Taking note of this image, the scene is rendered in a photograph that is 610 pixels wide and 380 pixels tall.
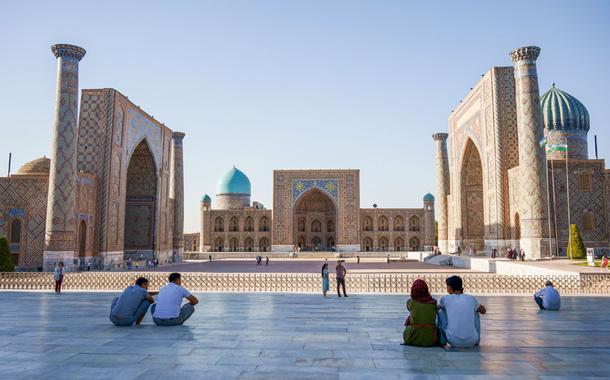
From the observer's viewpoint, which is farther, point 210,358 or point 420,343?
point 420,343

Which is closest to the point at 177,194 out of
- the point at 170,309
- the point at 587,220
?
the point at 587,220

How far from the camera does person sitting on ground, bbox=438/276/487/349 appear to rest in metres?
4.64

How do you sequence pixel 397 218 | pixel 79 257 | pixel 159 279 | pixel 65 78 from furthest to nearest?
pixel 397 218 < pixel 79 257 < pixel 65 78 < pixel 159 279

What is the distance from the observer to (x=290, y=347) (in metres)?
4.79

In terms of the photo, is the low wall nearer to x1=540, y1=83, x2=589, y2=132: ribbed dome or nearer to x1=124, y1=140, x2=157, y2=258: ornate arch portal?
x1=124, y1=140, x2=157, y2=258: ornate arch portal

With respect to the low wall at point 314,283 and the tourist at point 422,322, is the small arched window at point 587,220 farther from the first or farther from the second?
the tourist at point 422,322

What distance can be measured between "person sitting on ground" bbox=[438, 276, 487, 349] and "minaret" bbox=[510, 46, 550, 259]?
672 inches

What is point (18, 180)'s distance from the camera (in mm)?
20078

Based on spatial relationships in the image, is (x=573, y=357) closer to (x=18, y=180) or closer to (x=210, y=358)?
(x=210, y=358)

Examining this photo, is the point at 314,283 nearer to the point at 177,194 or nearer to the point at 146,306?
the point at 146,306

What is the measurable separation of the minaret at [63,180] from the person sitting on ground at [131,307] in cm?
1436

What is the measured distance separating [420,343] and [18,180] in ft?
66.4

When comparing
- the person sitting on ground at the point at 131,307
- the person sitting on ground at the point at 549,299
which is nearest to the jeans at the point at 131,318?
the person sitting on ground at the point at 131,307

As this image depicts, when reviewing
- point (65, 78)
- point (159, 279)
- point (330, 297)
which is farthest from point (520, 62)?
point (65, 78)
